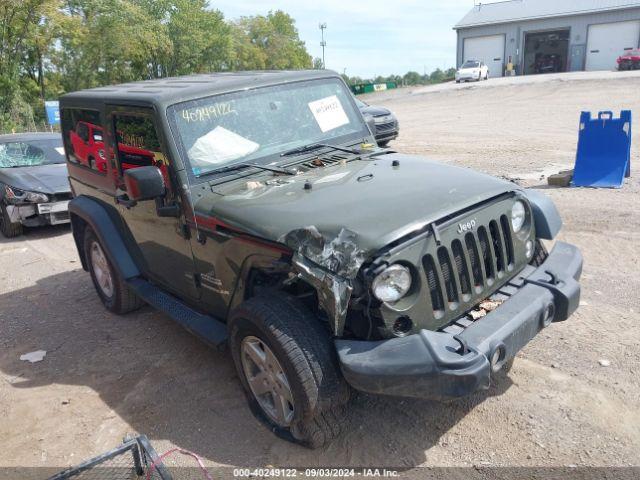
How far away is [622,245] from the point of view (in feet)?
19.0

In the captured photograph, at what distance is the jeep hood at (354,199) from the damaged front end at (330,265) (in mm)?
31

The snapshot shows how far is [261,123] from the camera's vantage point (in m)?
3.97

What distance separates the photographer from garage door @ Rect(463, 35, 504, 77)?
47094 millimetres

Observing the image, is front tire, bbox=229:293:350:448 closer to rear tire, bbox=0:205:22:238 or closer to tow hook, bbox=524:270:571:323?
tow hook, bbox=524:270:571:323

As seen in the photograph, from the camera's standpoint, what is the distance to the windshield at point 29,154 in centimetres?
923

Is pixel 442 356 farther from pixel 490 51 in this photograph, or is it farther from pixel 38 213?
pixel 490 51

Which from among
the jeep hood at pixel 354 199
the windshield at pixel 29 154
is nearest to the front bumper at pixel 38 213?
the windshield at pixel 29 154

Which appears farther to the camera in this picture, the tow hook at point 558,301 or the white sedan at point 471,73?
the white sedan at point 471,73

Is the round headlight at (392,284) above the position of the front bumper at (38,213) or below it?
above

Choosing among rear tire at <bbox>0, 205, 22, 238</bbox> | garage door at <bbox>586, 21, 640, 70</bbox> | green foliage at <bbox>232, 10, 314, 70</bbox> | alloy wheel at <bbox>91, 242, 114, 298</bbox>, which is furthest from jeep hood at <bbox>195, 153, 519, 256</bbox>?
green foliage at <bbox>232, 10, 314, 70</bbox>

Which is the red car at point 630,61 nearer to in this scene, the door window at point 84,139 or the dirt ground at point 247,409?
the dirt ground at point 247,409

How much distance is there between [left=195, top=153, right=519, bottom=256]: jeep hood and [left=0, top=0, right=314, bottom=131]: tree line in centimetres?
2390

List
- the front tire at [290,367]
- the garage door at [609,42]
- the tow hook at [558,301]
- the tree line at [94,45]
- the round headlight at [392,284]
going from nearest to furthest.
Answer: the round headlight at [392,284]
the front tire at [290,367]
the tow hook at [558,301]
the tree line at [94,45]
the garage door at [609,42]

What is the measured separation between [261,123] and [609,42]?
47328 mm
